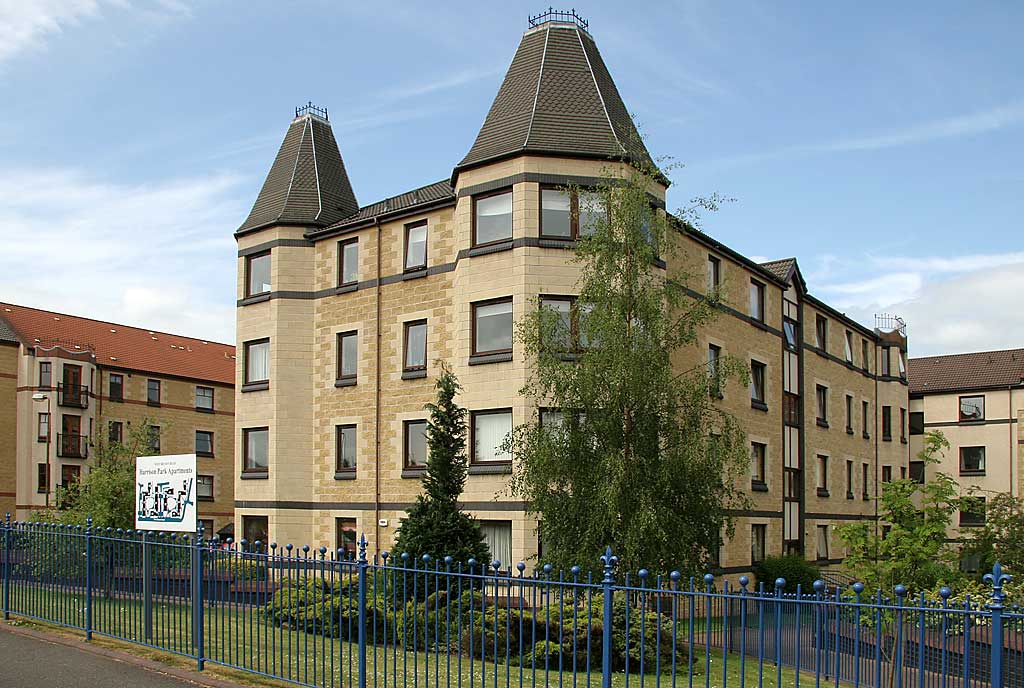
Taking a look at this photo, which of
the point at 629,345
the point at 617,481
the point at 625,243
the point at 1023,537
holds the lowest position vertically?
the point at 1023,537

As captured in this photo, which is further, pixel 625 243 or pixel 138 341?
pixel 138 341

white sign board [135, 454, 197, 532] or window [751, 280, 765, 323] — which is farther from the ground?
window [751, 280, 765, 323]

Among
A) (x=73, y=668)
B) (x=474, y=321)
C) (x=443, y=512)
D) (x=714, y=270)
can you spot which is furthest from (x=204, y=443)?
(x=73, y=668)

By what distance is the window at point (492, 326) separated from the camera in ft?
86.2

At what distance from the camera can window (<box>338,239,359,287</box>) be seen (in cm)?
3177

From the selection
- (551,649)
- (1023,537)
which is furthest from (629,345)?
(1023,537)

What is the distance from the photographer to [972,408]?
195 feet

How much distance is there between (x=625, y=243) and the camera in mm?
19422

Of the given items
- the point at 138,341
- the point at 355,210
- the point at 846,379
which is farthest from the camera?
the point at 138,341

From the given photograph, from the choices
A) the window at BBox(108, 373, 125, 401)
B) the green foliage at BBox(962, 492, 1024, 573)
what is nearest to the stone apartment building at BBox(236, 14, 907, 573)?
the green foliage at BBox(962, 492, 1024, 573)

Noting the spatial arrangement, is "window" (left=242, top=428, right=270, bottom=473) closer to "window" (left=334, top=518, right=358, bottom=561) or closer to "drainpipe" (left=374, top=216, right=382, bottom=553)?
"window" (left=334, top=518, right=358, bottom=561)

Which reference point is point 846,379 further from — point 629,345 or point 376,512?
point 629,345

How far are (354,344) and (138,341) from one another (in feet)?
110

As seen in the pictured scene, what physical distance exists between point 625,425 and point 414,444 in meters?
11.5
